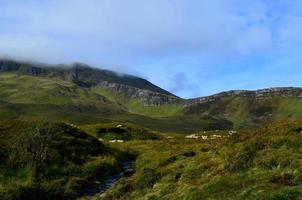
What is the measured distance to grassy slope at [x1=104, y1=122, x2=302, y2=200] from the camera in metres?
23.1

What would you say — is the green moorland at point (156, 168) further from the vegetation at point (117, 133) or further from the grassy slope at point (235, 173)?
the vegetation at point (117, 133)

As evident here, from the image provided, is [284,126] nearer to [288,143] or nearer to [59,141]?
[288,143]

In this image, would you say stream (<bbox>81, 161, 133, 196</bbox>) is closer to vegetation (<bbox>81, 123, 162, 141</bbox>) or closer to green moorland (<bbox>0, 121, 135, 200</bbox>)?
green moorland (<bbox>0, 121, 135, 200</bbox>)

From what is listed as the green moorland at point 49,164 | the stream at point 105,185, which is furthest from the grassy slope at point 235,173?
the green moorland at point 49,164

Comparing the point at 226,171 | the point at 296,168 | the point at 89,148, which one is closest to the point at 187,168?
the point at 226,171

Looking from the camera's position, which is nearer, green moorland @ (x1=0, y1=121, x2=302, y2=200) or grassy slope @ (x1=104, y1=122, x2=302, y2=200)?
grassy slope @ (x1=104, y1=122, x2=302, y2=200)

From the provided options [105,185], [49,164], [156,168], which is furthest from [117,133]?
[105,185]

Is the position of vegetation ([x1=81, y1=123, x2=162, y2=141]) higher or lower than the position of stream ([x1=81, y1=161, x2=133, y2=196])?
higher

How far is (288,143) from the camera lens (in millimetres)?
32000

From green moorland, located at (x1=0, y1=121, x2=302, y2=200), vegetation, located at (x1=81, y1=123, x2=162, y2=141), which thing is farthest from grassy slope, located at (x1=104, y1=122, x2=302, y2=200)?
vegetation, located at (x1=81, y1=123, x2=162, y2=141)

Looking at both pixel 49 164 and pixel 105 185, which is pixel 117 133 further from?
pixel 105 185

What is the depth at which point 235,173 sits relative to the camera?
2767 centimetres

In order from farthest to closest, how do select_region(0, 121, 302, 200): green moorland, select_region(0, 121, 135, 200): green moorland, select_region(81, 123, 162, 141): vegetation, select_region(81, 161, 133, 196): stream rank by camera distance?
select_region(81, 123, 162, 141): vegetation
select_region(81, 161, 133, 196): stream
select_region(0, 121, 135, 200): green moorland
select_region(0, 121, 302, 200): green moorland

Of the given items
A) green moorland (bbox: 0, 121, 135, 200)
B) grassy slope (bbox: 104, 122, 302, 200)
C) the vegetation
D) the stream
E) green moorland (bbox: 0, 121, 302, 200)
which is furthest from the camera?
the vegetation
